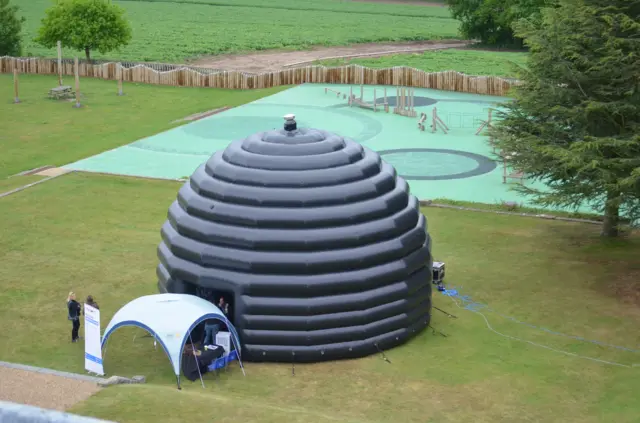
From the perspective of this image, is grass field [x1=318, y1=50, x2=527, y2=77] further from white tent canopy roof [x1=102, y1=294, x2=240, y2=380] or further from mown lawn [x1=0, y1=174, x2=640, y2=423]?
white tent canopy roof [x1=102, y1=294, x2=240, y2=380]

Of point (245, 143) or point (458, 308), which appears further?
point (458, 308)

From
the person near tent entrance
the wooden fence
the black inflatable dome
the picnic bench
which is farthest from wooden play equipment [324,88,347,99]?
the person near tent entrance

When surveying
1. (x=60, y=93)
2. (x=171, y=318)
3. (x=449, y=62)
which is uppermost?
(x=449, y=62)

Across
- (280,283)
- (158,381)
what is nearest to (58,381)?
(158,381)

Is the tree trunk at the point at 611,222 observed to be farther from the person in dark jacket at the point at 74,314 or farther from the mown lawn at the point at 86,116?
the mown lawn at the point at 86,116

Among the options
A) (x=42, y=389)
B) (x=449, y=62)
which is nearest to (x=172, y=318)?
(x=42, y=389)

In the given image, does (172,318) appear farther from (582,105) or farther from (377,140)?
(377,140)

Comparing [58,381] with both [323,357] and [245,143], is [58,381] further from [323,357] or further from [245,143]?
[245,143]
